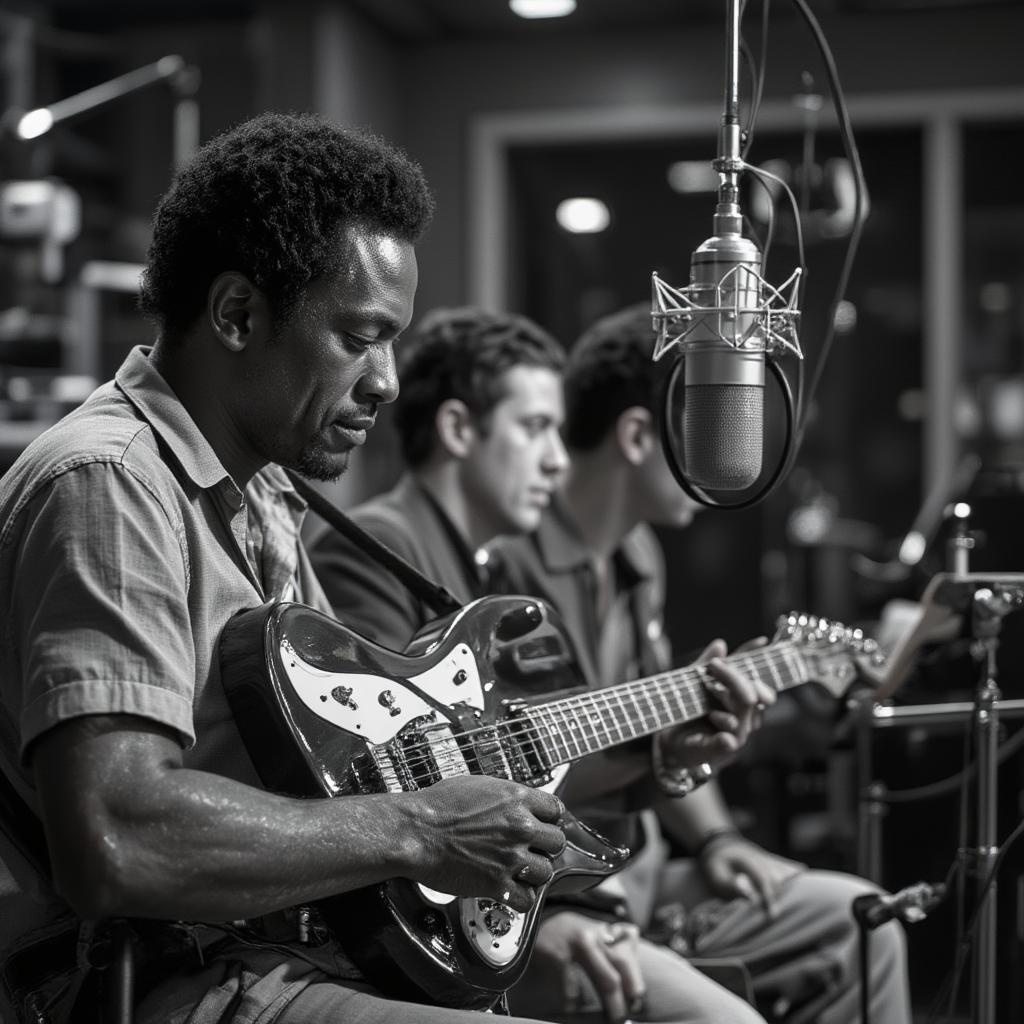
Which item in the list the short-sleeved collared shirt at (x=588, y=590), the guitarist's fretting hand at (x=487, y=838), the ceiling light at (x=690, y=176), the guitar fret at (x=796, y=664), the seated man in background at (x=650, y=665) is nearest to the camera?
the guitarist's fretting hand at (x=487, y=838)

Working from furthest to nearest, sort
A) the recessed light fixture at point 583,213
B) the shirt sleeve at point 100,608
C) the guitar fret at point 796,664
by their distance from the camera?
1. the recessed light fixture at point 583,213
2. the guitar fret at point 796,664
3. the shirt sleeve at point 100,608

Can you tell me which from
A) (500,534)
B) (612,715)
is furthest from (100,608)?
(500,534)

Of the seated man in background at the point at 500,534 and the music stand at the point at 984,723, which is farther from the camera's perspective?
the seated man in background at the point at 500,534

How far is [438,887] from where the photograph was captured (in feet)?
4.69

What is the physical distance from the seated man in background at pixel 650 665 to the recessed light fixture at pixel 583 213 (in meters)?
3.65

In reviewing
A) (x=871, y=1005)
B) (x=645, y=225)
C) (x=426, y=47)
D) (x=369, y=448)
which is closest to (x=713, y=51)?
(x=645, y=225)

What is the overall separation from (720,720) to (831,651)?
0.28 m

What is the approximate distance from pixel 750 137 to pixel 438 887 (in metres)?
0.92

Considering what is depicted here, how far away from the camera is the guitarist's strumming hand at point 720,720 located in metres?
2.03

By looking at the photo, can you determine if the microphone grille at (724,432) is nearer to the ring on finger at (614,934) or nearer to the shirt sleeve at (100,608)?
the shirt sleeve at (100,608)

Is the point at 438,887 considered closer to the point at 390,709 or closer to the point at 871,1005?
the point at 390,709

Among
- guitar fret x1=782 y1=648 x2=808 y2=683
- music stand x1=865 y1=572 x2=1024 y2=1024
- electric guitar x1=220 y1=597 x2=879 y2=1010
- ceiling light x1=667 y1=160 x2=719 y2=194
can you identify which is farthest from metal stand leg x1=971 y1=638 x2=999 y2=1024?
ceiling light x1=667 y1=160 x2=719 y2=194

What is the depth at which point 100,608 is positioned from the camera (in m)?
1.26

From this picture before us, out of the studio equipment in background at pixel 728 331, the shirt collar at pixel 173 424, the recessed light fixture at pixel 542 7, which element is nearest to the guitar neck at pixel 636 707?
the studio equipment in background at pixel 728 331
